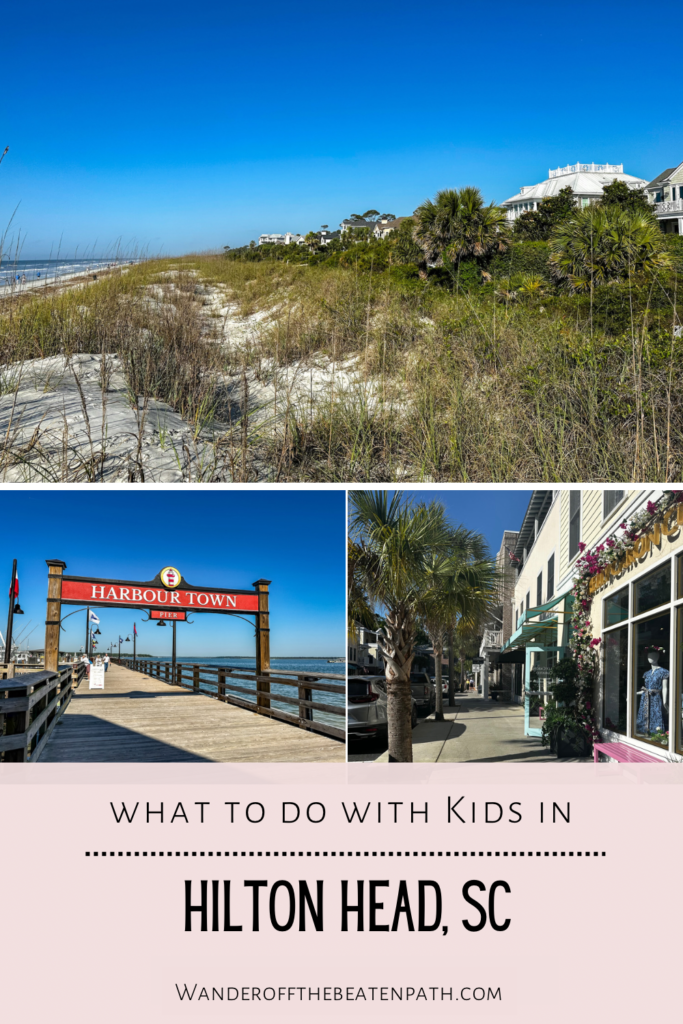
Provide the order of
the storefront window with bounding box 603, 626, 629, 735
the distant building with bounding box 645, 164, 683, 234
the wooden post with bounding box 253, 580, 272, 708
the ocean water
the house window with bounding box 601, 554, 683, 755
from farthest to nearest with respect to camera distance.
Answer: the distant building with bounding box 645, 164, 683, 234
the ocean water
the wooden post with bounding box 253, 580, 272, 708
the storefront window with bounding box 603, 626, 629, 735
the house window with bounding box 601, 554, 683, 755

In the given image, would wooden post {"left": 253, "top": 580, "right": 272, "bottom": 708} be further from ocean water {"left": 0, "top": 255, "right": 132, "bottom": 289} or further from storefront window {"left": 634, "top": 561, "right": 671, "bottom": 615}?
ocean water {"left": 0, "top": 255, "right": 132, "bottom": 289}

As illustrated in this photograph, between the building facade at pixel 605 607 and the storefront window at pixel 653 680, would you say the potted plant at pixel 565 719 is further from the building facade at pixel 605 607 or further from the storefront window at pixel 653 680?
the storefront window at pixel 653 680

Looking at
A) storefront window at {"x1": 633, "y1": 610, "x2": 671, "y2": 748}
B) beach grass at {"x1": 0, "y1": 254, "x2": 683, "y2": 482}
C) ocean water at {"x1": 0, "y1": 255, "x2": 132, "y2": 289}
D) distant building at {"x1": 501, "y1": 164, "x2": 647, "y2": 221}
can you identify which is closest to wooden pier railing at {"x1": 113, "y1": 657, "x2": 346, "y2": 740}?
beach grass at {"x1": 0, "y1": 254, "x2": 683, "y2": 482}

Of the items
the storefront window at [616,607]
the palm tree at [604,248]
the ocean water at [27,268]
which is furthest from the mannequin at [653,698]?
the palm tree at [604,248]

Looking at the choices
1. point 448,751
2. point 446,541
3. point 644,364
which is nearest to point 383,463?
point 446,541

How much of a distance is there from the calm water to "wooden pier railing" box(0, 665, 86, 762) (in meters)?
0.66

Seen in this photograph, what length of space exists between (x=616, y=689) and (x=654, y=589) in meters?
0.57

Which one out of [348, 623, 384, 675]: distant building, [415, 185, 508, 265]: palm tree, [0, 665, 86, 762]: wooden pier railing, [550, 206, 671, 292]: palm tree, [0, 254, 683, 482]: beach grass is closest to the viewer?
[0, 665, 86, 762]: wooden pier railing

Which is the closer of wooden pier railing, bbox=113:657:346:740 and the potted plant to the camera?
the potted plant

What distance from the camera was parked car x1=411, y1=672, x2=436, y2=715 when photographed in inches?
144

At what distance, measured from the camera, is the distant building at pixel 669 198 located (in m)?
36.5

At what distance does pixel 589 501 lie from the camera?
3600 mm
